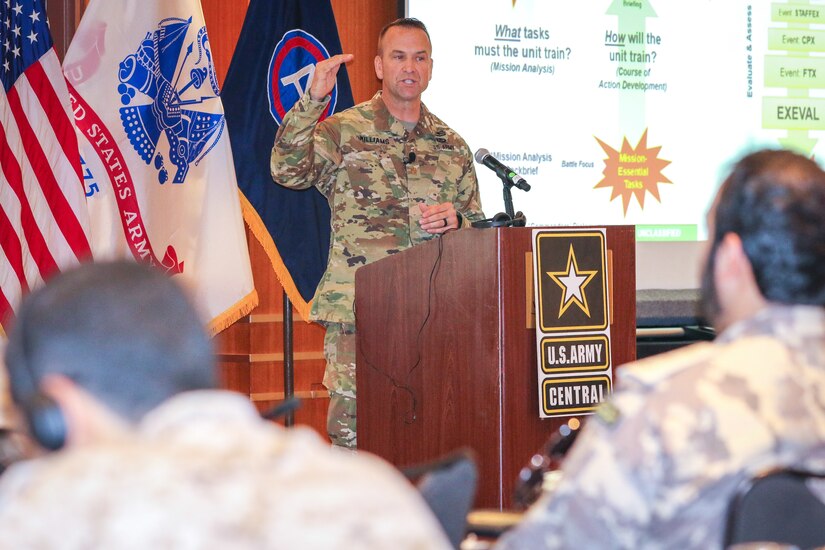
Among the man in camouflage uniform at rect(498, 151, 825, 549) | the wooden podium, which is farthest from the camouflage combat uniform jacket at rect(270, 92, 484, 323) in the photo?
the man in camouflage uniform at rect(498, 151, 825, 549)

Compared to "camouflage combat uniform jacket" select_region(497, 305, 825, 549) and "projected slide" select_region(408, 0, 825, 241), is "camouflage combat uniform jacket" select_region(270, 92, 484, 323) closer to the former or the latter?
"projected slide" select_region(408, 0, 825, 241)

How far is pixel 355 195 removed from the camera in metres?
3.75

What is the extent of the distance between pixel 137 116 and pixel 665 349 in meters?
2.82

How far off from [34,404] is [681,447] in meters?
0.69

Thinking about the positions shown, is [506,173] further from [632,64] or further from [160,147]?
[632,64]

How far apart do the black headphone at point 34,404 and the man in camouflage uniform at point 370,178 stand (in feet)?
9.10

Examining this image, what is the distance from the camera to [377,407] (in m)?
3.43

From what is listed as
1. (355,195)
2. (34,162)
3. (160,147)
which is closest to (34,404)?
(355,195)

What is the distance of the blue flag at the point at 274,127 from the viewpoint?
4504 millimetres

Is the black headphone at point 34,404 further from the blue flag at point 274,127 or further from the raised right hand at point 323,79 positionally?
the blue flag at point 274,127

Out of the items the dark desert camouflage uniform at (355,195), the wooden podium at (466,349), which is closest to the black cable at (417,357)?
the wooden podium at (466,349)

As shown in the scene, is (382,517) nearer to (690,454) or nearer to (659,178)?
(690,454)

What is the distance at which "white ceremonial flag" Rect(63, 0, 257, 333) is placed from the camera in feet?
14.0

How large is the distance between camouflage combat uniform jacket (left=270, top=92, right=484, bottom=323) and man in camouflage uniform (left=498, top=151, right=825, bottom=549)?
7.86ft
